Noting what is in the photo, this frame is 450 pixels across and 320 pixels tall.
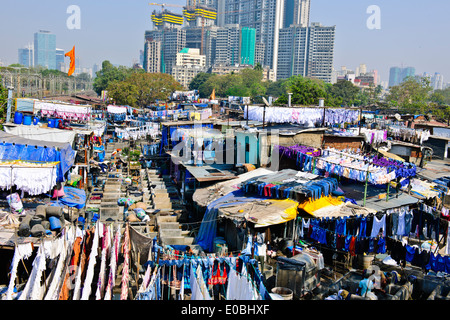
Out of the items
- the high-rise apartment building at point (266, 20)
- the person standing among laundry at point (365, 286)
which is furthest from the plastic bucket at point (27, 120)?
the high-rise apartment building at point (266, 20)

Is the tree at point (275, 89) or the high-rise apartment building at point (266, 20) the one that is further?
the high-rise apartment building at point (266, 20)

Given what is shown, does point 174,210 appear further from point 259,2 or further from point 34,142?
point 259,2

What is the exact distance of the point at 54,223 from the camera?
1135 cm

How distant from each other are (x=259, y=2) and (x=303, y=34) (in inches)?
1443

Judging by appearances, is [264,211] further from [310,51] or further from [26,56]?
[26,56]

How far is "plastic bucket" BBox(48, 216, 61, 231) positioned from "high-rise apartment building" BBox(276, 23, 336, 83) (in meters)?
144

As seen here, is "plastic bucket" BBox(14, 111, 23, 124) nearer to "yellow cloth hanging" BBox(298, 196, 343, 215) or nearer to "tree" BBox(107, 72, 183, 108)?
"yellow cloth hanging" BBox(298, 196, 343, 215)

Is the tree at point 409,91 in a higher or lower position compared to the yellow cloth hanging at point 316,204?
higher

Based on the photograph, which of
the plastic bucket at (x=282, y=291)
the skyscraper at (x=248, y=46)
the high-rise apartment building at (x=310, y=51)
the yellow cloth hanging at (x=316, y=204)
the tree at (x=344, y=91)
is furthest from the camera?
the skyscraper at (x=248, y=46)

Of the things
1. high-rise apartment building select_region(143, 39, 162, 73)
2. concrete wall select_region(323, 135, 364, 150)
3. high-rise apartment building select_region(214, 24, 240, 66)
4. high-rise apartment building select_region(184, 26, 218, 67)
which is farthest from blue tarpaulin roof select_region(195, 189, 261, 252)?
high-rise apartment building select_region(184, 26, 218, 67)

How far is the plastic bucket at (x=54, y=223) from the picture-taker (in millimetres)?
11289

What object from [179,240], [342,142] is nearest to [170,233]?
[179,240]

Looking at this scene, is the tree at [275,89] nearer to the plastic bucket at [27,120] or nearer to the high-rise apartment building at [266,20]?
the high-rise apartment building at [266,20]

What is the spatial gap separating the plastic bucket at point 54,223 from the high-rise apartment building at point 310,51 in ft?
472
